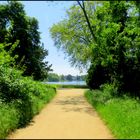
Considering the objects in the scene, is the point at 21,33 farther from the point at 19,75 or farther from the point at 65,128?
the point at 65,128

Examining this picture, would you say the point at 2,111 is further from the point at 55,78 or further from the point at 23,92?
the point at 55,78

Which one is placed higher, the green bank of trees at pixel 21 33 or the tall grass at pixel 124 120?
the green bank of trees at pixel 21 33

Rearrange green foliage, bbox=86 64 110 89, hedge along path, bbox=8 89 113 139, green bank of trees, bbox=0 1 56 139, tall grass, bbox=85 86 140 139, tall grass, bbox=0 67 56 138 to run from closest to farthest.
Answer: tall grass, bbox=85 86 140 139 → hedge along path, bbox=8 89 113 139 → tall grass, bbox=0 67 56 138 → green bank of trees, bbox=0 1 56 139 → green foliage, bbox=86 64 110 89

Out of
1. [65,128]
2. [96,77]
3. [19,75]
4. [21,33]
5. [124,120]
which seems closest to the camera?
[124,120]

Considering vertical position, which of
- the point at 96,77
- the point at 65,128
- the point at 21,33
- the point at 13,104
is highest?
the point at 21,33

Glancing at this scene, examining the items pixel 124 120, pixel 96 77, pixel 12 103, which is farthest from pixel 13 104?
pixel 96 77

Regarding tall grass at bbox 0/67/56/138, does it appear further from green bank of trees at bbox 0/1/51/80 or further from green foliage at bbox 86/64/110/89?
green bank of trees at bbox 0/1/51/80

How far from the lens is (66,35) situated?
5222cm

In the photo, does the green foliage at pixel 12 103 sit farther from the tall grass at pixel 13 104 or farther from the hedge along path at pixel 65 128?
the hedge along path at pixel 65 128

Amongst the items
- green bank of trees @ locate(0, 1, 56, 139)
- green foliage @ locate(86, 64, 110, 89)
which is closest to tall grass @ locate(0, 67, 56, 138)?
green bank of trees @ locate(0, 1, 56, 139)

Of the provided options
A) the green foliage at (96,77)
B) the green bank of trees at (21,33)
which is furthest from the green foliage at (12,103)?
the green bank of trees at (21,33)

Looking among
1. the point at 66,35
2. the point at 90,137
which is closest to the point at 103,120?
the point at 90,137

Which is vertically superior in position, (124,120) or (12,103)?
(12,103)

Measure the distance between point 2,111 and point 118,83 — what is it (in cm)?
1459
